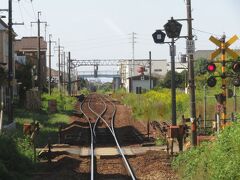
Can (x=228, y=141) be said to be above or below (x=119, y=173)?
above

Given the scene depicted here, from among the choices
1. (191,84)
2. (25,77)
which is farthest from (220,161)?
(25,77)

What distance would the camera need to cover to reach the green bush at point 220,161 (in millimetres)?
10148

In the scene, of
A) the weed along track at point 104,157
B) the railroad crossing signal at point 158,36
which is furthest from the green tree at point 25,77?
the railroad crossing signal at point 158,36

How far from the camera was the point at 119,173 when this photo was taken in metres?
16.1

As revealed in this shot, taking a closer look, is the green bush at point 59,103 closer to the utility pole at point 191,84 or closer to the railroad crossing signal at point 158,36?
the railroad crossing signal at point 158,36

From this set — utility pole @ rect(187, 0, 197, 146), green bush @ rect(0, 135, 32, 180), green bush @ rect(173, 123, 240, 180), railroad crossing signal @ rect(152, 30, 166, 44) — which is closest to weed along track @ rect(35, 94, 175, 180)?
green bush @ rect(0, 135, 32, 180)

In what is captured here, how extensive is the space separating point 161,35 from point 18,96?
36.3 m

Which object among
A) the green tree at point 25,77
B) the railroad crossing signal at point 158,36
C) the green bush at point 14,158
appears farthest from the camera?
the green tree at point 25,77

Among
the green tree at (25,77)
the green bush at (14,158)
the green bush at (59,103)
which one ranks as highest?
the green tree at (25,77)

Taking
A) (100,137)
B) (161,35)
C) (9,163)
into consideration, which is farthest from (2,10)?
(9,163)

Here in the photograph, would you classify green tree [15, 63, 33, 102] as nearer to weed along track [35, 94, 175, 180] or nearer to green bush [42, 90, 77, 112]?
green bush [42, 90, 77, 112]

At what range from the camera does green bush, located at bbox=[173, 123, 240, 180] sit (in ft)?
33.3

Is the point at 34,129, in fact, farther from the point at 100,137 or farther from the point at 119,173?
the point at 100,137

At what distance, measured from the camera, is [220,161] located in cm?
1094
